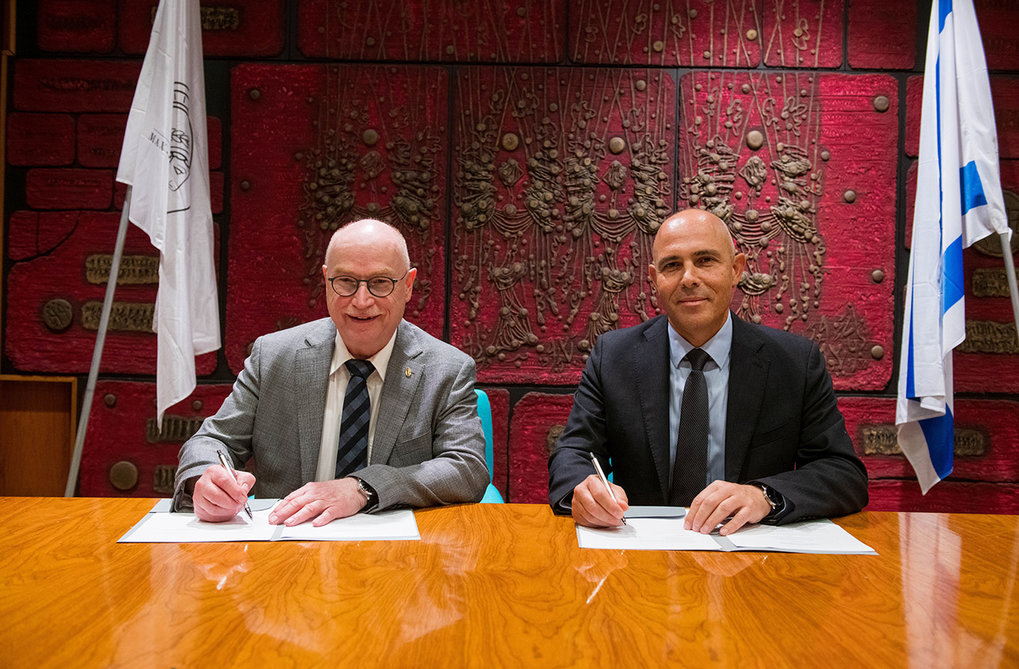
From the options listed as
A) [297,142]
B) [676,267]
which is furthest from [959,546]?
[297,142]

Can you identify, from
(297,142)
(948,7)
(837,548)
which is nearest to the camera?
(837,548)

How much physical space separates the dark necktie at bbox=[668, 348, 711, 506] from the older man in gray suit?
55 centimetres

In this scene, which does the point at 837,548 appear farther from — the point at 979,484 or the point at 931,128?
the point at 979,484

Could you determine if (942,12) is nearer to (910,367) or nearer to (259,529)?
(910,367)

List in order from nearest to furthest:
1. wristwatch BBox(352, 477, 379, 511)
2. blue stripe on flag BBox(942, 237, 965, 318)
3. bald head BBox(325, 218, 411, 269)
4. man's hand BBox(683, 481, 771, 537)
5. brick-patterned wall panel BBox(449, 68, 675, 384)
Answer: man's hand BBox(683, 481, 771, 537)
wristwatch BBox(352, 477, 379, 511)
bald head BBox(325, 218, 411, 269)
blue stripe on flag BBox(942, 237, 965, 318)
brick-patterned wall panel BBox(449, 68, 675, 384)

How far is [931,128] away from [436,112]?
198 cm

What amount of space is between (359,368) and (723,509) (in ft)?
3.70

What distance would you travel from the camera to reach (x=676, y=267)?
2299mm

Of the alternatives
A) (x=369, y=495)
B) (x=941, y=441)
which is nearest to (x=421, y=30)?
(x=369, y=495)

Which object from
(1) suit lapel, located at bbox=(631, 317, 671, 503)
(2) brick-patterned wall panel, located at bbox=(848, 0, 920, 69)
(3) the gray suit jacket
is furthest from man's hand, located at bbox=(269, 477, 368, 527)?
(2) brick-patterned wall panel, located at bbox=(848, 0, 920, 69)

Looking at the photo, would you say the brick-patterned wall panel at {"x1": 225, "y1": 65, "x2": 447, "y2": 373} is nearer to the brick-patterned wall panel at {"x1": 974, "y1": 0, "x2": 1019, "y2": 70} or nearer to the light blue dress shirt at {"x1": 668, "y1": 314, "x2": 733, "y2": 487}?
the light blue dress shirt at {"x1": 668, "y1": 314, "x2": 733, "y2": 487}

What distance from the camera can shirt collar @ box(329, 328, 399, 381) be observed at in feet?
7.59

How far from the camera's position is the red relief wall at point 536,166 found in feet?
11.1

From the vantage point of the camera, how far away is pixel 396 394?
2227mm
